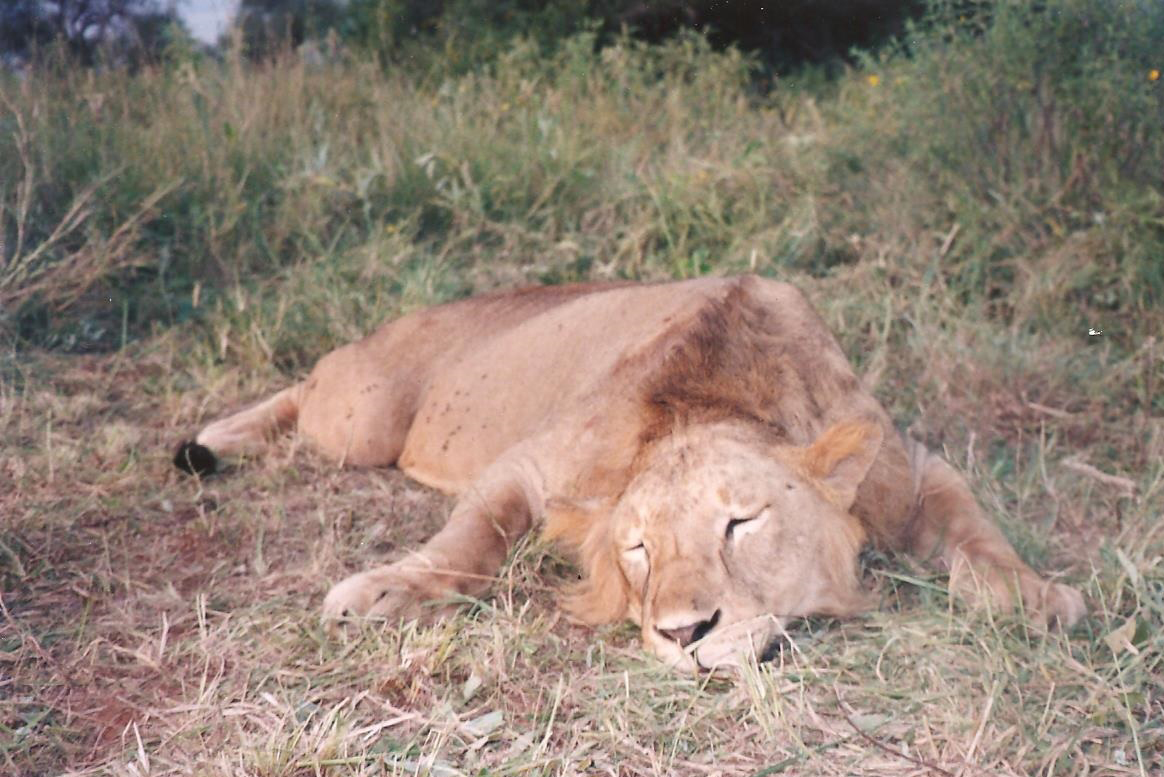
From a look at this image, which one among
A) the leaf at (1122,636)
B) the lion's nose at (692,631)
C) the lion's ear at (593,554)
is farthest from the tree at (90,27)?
the leaf at (1122,636)

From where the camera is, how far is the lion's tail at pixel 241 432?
151 inches

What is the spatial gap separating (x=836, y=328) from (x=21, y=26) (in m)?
4.38

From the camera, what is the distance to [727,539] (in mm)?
2514

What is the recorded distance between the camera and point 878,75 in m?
5.80

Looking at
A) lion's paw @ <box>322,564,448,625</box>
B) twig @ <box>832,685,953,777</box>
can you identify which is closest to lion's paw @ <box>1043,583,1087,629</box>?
twig @ <box>832,685,953,777</box>

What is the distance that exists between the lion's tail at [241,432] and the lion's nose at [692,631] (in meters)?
1.90

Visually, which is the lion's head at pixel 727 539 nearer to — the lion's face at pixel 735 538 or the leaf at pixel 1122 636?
the lion's face at pixel 735 538

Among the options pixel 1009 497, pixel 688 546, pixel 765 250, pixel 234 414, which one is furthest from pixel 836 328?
pixel 688 546

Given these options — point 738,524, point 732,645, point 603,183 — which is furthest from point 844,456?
point 603,183

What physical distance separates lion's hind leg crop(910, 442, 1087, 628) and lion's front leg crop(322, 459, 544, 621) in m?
0.94

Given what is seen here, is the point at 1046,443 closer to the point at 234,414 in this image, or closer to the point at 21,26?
the point at 234,414

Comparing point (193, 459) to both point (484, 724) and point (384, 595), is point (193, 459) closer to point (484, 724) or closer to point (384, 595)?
point (384, 595)

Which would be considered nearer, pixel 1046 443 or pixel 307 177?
pixel 1046 443

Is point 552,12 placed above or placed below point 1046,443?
above
